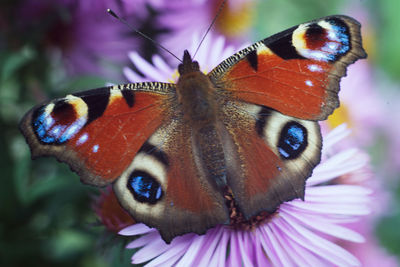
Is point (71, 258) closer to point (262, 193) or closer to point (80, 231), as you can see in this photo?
point (80, 231)

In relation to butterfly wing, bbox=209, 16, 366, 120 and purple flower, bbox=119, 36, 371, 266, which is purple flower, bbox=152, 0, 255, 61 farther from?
purple flower, bbox=119, 36, 371, 266

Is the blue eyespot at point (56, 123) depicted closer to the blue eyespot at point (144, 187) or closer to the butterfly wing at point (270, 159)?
the blue eyespot at point (144, 187)

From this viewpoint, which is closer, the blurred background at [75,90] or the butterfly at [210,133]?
the butterfly at [210,133]

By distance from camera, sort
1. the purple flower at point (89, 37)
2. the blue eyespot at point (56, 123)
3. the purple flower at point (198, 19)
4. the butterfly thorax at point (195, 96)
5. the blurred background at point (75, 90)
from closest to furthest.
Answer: the blue eyespot at point (56, 123) < the butterfly thorax at point (195, 96) < the blurred background at point (75, 90) < the purple flower at point (89, 37) < the purple flower at point (198, 19)

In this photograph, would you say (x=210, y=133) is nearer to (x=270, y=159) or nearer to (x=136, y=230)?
(x=270, y=159)

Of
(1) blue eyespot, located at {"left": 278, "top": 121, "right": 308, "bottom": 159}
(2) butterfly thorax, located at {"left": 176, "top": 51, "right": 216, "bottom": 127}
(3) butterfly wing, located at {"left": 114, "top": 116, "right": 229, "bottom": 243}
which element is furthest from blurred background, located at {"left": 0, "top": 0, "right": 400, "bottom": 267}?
(1) blue eyespot, located at {"left": 278, "top": 121, "right": 308, "bottom": 159}

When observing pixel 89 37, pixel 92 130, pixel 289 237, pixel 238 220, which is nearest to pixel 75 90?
pixel 89 37

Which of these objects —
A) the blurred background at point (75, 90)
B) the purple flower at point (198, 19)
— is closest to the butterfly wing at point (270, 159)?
the blurred background at point (75, 90)
